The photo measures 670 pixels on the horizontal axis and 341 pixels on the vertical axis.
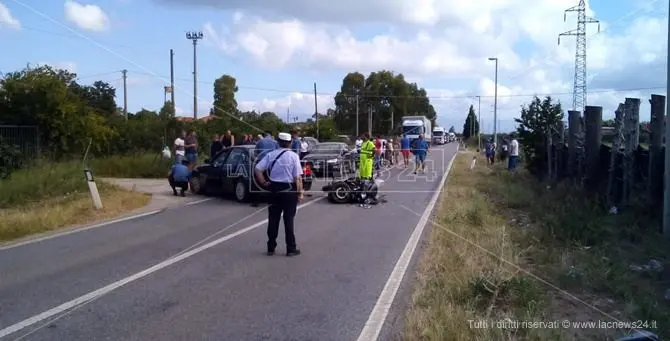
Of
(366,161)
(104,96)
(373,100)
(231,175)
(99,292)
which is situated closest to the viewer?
(99,292)

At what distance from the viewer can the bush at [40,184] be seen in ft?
55.7

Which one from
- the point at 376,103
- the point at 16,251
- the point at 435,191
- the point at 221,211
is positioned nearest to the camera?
the point at 16,251

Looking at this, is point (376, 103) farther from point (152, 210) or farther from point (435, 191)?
point (152, 210)

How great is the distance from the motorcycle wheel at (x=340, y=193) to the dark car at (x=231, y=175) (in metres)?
1.56

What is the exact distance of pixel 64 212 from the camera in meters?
15.0

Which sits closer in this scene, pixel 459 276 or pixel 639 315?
pixel 639 315

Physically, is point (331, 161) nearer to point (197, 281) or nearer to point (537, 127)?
point (537, 127)

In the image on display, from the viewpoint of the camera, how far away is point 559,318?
6844 millimetres

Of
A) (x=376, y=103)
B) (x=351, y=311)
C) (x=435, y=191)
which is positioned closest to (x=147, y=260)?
(x=351, y=311)

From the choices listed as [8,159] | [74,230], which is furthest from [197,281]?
[8,159]

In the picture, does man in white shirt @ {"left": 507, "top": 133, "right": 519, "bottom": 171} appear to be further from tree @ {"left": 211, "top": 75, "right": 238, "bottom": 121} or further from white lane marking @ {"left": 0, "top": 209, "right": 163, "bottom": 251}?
tree @ {"left": 211, "top": 75, "right": 238, "bottom": 121}

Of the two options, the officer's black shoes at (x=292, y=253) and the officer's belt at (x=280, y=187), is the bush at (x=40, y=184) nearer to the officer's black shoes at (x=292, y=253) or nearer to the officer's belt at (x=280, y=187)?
the officer's belt at (x=280, y=187)

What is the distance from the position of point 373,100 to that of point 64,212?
76.1 m

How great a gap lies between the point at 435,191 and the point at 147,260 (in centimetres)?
1327
